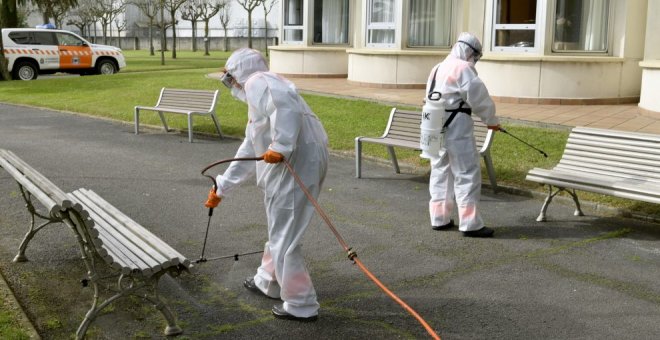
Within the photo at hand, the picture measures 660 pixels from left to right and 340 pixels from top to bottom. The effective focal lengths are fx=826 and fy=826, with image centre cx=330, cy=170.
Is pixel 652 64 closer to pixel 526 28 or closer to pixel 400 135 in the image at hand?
pixel 526 28

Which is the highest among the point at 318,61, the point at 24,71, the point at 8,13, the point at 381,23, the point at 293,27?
the point at 8,13

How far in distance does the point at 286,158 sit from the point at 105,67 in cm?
2694

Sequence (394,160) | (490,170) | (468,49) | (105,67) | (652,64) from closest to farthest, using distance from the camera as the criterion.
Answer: (468,49) < (490,170) < (394,160) < (652,64) < (105,67)

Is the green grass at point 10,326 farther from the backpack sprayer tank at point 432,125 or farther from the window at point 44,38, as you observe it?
the window at point 44,38

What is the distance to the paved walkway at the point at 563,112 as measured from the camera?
13.1 meters

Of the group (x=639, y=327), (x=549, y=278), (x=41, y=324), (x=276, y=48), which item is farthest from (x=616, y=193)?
(x=276, y=48)

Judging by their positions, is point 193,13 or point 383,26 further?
point 193,13

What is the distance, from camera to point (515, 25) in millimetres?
16781

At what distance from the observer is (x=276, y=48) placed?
81.3ft

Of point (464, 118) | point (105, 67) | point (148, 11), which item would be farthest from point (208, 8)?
point (464, 118)

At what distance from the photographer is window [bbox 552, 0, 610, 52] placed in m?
Answer: 16.6

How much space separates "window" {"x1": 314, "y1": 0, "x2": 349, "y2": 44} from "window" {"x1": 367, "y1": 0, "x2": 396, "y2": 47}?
3.37m

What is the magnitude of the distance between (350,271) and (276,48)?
63.6 feet

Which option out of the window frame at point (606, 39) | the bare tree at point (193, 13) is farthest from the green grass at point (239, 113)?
the bare tree at point (193, 13)
